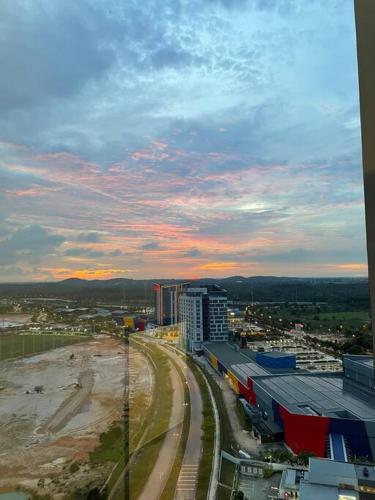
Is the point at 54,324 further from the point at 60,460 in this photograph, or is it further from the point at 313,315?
the point at 313,315

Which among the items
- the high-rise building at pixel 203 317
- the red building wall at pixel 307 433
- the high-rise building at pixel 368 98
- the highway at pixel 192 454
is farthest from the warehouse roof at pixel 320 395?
the high-rise building at pixel 203 317

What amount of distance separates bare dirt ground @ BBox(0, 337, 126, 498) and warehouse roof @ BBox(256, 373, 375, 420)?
186 cm

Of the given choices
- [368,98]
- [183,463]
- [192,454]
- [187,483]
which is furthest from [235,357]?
[368,98]

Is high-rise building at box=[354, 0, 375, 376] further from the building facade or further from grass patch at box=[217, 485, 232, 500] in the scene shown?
the building facade

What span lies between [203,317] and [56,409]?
441 centimetres

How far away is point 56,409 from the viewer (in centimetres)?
487

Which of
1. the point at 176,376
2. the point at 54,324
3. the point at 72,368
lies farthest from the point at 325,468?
the point at 54,324

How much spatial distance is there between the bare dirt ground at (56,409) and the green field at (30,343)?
291 mm

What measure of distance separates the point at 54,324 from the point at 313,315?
734 centimetres

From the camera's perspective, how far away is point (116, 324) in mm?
7844

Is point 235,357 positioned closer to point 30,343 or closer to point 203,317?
point 203,317

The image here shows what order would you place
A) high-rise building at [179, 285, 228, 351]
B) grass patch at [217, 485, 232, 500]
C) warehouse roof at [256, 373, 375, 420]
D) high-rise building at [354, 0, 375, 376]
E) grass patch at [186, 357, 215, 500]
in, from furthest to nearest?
high-rise building at [179, 285, 228, 351] < warehouse roof at [256, 373, 375, 420] < grass patch at [186, 357, 215, 500] < grass patch at [217, 485, 232, 500] < high-rise building at [354, 0, 375, 376]

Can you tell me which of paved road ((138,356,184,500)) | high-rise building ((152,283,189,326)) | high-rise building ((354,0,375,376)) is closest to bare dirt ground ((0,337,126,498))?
paved road ((138,356,184,500))

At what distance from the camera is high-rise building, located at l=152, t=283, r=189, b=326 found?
28.1 feet
